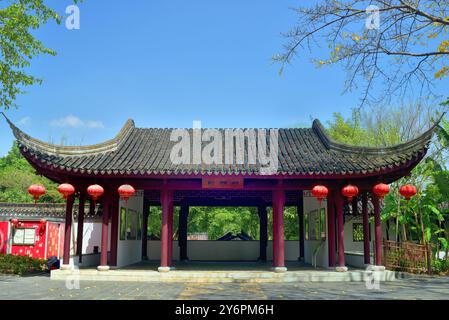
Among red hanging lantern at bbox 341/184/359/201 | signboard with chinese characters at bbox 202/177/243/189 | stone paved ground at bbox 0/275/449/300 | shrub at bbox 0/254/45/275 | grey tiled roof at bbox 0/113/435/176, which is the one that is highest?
grey tiled roof at bbox 0/113/435/176

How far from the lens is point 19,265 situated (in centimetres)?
1228

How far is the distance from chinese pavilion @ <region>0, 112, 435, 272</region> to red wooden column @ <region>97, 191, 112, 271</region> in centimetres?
3

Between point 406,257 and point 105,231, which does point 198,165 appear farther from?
point 406,257

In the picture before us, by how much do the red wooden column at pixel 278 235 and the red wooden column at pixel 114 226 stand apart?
14.4 ft

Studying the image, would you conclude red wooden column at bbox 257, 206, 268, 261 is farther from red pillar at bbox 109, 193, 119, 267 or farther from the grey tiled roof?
red pillar at bbox 109, 193, 119, 267

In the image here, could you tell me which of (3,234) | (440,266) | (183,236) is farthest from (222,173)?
(3,234)

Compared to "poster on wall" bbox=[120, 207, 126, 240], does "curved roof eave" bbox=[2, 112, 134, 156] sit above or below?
above

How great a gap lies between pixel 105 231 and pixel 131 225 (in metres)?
2.65

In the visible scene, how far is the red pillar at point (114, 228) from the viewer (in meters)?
11.7

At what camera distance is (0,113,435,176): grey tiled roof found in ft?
33.4

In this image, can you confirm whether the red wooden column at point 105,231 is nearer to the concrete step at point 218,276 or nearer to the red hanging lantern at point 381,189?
the concrete step at point 218,276

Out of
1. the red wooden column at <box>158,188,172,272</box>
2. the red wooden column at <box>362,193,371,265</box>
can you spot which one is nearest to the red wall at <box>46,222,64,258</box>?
the red wooden column at <box>158,188,172,272</box>

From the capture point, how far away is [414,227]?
13.9m
